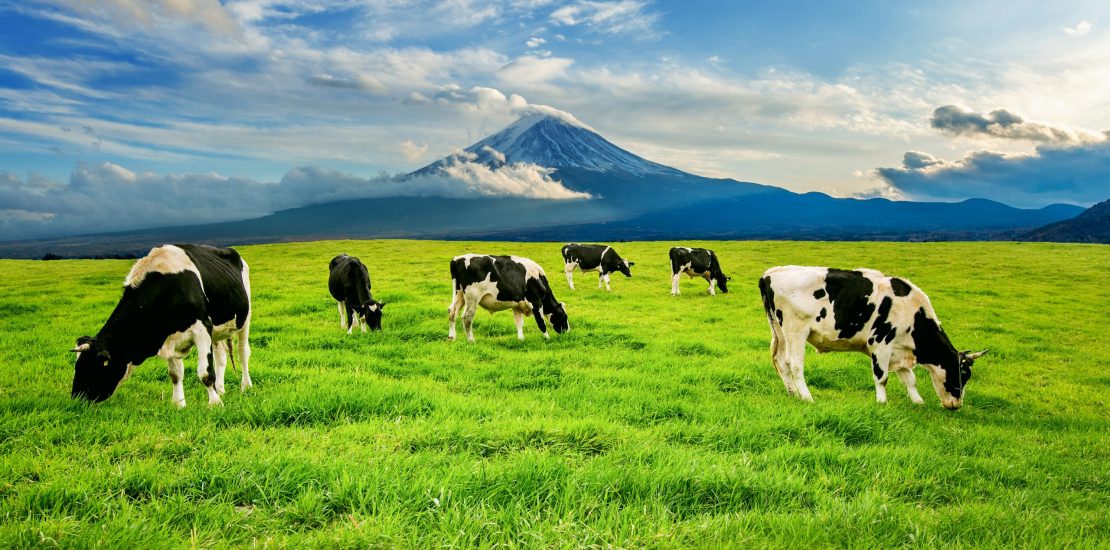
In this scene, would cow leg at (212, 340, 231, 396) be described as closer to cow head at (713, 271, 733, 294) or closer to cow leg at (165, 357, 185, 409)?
cow leg at (165, 357, 185, 409)

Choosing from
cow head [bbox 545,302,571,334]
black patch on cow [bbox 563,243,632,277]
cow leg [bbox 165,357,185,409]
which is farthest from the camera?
black patch on cow [bbox 563,243,632,277]

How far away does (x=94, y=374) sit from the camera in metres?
6.12

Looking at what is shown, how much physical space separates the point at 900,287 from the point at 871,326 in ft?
2.83

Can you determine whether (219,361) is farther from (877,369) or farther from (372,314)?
(877,369)

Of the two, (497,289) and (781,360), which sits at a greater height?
(497,289)

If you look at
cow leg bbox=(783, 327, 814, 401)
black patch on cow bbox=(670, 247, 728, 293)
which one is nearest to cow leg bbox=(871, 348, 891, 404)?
cow leg bbox=(783, 327, 814, 401)

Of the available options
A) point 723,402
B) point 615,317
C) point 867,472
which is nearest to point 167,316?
point 723,402

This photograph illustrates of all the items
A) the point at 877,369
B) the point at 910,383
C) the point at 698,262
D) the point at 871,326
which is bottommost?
the point at 910,383

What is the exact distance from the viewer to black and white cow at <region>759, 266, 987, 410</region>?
8781 mm

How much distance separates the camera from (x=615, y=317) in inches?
662

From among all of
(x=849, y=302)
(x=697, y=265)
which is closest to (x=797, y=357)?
(x=849, y=302)

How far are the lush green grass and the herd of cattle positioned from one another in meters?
0.46

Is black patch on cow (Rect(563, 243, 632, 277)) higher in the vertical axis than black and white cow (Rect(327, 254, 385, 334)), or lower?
higher

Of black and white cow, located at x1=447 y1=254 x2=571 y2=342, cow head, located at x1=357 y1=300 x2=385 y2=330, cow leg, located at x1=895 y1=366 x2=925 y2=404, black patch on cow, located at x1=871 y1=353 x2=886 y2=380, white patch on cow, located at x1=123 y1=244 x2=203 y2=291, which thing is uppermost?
white patch on cow, located at x1=123 y1=244 x2=203 y2=291
